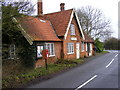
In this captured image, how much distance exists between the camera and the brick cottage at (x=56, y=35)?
43.9 feet

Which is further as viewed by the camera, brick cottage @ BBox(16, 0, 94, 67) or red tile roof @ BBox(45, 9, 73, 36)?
red tile roof @ BBox(45, 9, 73, 36)

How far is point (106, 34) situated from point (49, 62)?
28890mm

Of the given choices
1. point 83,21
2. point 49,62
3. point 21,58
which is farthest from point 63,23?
point 83,21

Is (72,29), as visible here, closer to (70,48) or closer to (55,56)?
(70,48)

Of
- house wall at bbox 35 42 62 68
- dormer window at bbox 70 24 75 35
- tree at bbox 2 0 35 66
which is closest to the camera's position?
tree at bbox 2 0 35 66

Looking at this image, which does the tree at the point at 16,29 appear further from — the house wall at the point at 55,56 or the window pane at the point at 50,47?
the window pane at the point at 50,47

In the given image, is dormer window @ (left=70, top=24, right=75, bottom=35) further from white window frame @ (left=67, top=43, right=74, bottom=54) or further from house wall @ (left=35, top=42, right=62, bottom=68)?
house wall @ (left=35, top=42, right=62, bottom=68)

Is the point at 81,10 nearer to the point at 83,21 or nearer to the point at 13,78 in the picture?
the point at 83,21

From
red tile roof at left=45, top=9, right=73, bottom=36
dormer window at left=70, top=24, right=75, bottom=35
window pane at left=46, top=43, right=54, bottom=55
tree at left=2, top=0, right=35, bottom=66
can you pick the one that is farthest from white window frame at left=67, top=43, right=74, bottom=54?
tree at left=2, top=0, right=35, bottom=66

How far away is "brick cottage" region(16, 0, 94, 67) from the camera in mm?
13382

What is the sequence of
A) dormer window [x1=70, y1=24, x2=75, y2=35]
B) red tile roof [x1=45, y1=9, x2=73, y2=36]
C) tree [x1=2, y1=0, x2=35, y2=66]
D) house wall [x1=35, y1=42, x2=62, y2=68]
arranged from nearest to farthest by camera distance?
tree [x1=2, y1=0, x2=35, y2=66] < house wall [x1=35, y1=42, x2=62, y2=68] < red tile roof [x1=45, y1=9, x2=73, y2=36] < dormer window [x1=70, y1=24, x2=75, y2=35]

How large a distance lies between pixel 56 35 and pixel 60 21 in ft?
9.26

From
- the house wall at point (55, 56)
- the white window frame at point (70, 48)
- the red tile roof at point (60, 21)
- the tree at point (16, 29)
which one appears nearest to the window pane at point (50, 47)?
the house wall at point (55, 56)

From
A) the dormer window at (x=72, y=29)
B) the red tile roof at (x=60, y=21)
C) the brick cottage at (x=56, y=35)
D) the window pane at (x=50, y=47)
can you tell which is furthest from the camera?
the dormer window at (x=72, y=29)
